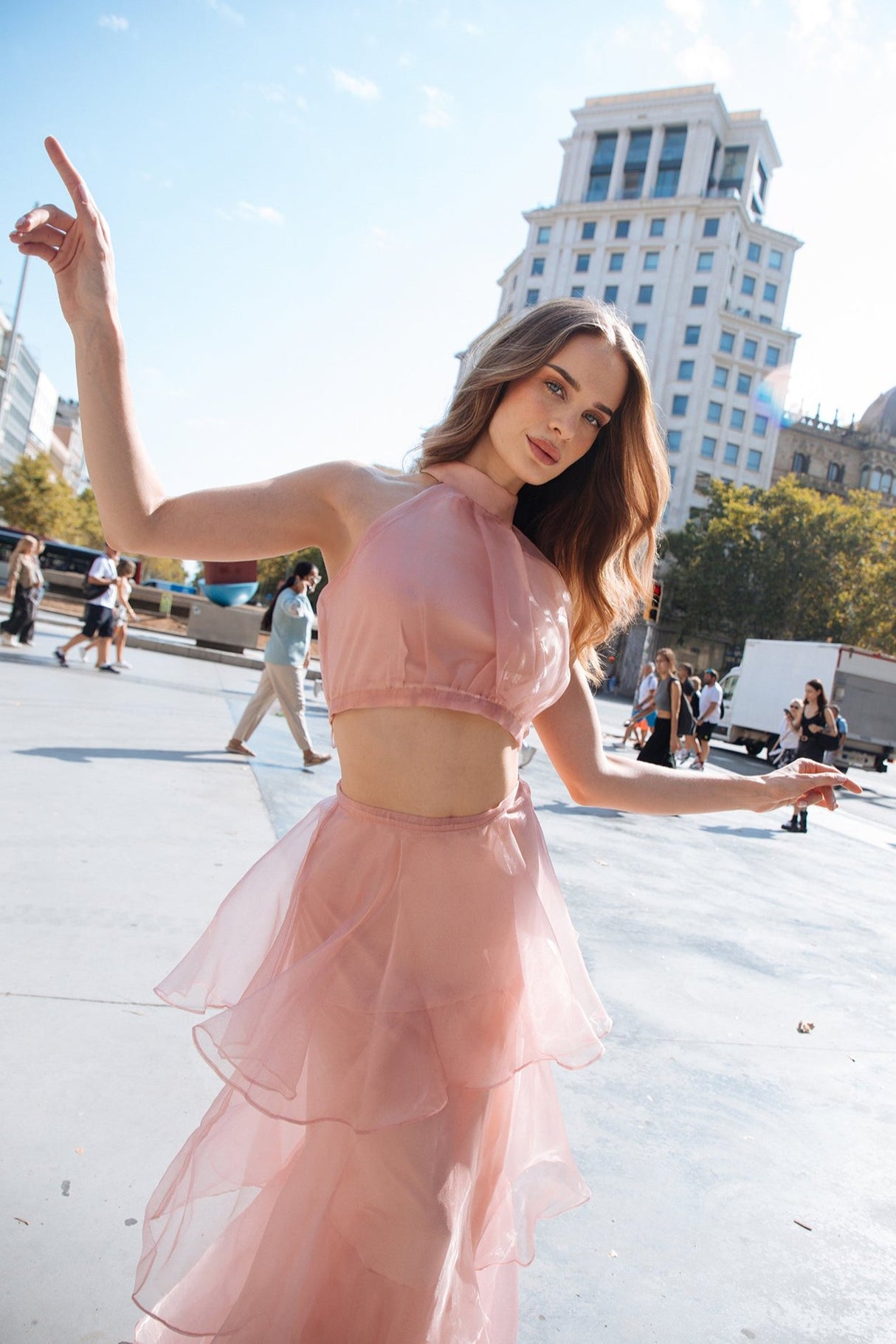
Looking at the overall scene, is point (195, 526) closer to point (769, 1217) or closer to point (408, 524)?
point (408, 524)

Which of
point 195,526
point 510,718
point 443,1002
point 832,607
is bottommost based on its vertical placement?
point 443,1002

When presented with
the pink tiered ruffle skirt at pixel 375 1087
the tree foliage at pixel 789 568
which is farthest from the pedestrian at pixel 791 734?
the tree foliage at pixel 789 568

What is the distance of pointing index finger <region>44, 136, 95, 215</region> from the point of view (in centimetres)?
144

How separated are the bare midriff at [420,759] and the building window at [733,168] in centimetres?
7669

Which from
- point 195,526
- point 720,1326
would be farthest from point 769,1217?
point 195,526

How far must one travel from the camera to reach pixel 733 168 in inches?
2717

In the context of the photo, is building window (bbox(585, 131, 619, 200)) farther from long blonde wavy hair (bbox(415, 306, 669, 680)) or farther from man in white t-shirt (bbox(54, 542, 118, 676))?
long blonde wavy hair (bbox(415, 306, 669, 680))

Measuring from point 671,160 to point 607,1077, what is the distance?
75280 mm

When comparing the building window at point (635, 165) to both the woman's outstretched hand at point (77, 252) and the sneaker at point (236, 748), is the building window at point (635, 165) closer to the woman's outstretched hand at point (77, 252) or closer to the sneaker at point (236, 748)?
the sneaker at point (236, 748)

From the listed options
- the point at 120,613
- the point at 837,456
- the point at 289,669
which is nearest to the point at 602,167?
the point at 837,456

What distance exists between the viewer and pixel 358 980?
1.46m

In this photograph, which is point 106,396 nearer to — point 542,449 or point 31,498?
point 542,449

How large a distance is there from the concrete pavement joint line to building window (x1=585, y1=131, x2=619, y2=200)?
75063 millimetres

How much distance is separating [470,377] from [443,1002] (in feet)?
3.65
